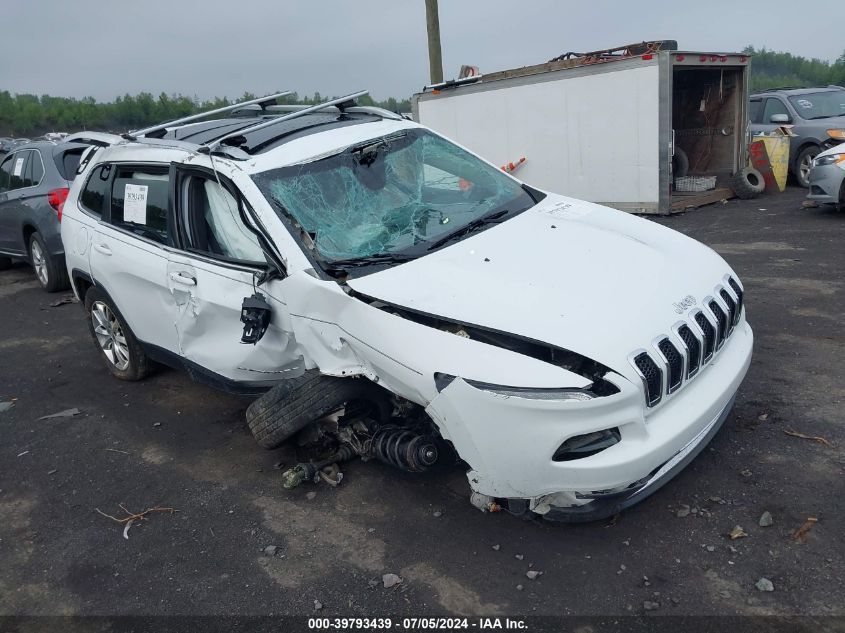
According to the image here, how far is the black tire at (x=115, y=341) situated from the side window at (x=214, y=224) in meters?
1.28

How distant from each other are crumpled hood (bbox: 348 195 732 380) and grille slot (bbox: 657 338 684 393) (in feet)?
0.20

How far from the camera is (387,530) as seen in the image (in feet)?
11.4

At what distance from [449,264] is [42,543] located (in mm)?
2566

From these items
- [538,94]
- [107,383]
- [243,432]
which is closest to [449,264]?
[243,432]

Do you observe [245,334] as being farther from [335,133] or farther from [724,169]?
[724,169]

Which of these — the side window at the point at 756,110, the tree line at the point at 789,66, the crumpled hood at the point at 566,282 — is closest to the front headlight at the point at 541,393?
the crumpled hood at the point at 566,282

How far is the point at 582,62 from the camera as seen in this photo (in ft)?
37.2

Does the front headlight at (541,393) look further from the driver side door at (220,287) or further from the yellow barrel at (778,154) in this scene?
the yellow barrel at (778,154)

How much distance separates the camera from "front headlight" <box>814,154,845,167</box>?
30.4 feet

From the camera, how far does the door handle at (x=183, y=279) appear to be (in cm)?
418

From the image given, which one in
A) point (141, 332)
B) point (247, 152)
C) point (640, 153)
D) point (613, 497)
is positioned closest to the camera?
point (613, 497)

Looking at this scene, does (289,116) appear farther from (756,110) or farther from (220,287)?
(756,110)

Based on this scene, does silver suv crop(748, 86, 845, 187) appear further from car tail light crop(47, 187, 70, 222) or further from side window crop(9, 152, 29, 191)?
side window crop(9, 152, 29, 191)

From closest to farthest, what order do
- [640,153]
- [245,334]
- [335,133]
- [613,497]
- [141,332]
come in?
[613,497] < [245,334] < [335,133] < [141,332] < [640,153]
